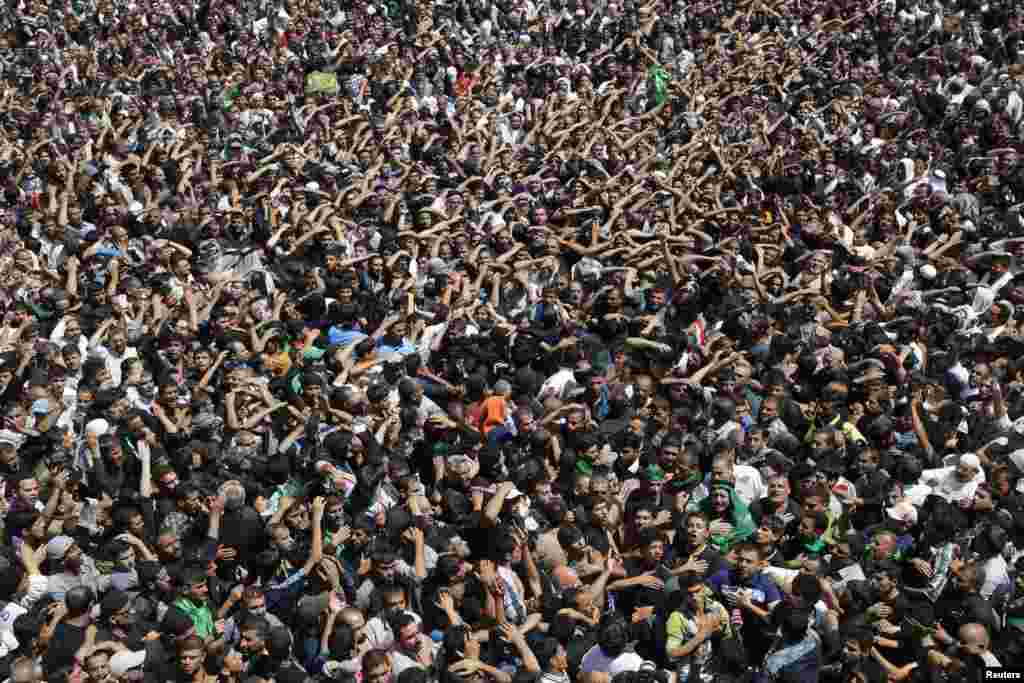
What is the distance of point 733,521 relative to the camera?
9.79m

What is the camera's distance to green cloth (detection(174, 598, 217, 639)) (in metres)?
8.58

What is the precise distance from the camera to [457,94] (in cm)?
2112

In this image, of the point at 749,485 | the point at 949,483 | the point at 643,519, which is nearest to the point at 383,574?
Result: the point at 643,519

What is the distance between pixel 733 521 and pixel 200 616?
169 inches

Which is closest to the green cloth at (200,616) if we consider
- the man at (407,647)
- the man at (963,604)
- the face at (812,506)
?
the man at (407,647)

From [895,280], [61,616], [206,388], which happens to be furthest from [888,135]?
[61,616]

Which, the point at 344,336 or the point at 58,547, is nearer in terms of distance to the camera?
the point at 58,547

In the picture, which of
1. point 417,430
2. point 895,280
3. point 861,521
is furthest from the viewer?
point 895,280

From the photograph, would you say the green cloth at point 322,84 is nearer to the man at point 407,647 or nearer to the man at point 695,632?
the man at point 407,647

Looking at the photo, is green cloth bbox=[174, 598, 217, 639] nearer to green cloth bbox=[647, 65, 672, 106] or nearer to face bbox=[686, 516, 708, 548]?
face bbox=[686, 516, 708, 548]

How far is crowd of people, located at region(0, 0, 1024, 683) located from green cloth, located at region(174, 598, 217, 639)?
0.13ft

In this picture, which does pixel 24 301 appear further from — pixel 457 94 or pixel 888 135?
pixel 888 135

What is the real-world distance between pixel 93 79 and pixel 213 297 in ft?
28.1

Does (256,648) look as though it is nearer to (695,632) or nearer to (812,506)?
(695,632)
